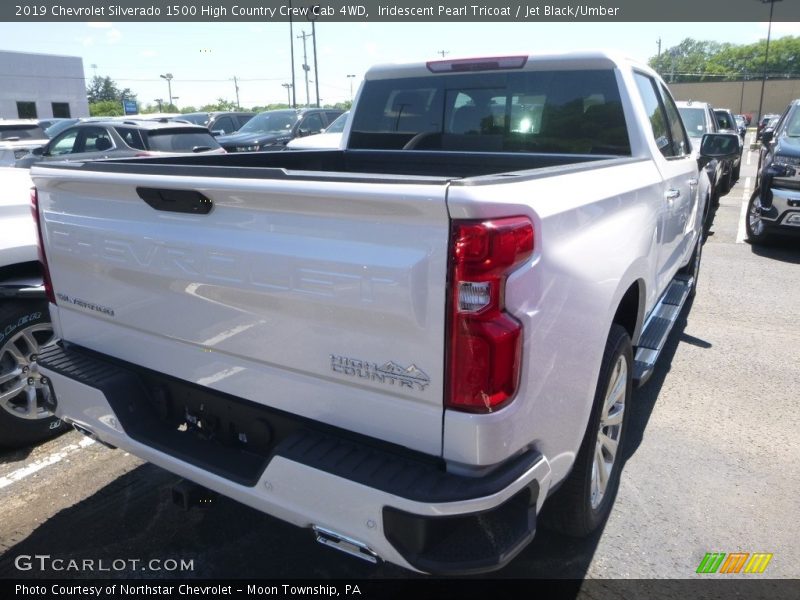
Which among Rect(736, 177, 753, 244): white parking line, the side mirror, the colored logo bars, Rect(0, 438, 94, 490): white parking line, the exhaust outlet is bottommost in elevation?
Rect(736, 177, 753, 244): white parking line

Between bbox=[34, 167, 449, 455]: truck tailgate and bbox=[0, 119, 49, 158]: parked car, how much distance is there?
12.6 m

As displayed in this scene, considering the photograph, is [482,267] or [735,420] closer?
[482,267]

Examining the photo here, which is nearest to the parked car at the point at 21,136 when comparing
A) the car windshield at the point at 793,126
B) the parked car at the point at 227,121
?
the parked car at the point at 227,121

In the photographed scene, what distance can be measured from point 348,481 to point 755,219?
901cm

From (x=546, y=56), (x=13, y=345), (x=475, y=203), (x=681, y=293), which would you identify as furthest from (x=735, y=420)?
(x=13, y=345)

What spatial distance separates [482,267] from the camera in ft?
5.79

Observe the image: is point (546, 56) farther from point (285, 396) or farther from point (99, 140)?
point (99, 140)

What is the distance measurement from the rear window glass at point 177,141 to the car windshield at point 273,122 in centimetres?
558

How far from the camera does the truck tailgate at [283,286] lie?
6.05ft

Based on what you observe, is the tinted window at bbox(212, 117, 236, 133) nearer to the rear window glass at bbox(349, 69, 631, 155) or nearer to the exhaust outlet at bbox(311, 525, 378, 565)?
the rear window glass at bbox(349, 69, 631, 155)

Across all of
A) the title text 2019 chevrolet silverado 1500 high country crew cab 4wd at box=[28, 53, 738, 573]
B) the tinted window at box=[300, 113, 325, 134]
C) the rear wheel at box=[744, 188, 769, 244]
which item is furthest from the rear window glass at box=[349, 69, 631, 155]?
the tinted window at box=[300, 113, 325, 134]

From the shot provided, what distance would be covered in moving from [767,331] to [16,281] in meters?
5.74

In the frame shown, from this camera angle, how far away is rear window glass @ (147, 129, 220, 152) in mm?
10633

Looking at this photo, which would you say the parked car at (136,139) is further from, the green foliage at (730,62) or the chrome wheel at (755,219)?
the green foliage at (730,62)
